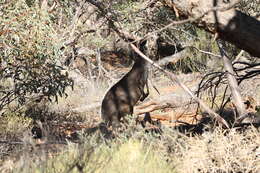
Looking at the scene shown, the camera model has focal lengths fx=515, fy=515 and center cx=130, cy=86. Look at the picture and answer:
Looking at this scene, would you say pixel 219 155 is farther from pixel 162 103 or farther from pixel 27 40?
pixel 162 103

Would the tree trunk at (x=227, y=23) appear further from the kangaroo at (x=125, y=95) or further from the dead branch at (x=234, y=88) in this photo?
the kangaroo at (x=125, y=95)

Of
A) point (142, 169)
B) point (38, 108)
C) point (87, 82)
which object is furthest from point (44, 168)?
point (87, 82)

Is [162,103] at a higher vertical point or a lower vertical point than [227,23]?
lower

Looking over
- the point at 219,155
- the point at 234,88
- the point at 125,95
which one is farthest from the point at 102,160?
the point at 125,95

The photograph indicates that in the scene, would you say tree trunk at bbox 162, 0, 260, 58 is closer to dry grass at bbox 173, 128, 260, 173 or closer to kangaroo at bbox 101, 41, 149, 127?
dry grass at bbox 173, 128, 260, 173

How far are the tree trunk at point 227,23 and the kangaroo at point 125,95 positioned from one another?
203 inches

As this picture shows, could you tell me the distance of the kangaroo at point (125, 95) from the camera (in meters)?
10.5

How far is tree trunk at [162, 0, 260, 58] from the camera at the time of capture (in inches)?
198

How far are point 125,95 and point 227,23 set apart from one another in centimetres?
575

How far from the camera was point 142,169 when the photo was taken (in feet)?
15.3

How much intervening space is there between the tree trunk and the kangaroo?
16.9ft

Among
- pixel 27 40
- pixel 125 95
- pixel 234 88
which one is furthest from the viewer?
pixel 125 95

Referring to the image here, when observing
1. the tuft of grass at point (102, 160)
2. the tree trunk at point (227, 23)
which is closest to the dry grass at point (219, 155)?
the tuft of grass at point (102, 160)

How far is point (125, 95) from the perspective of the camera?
35.0ft
